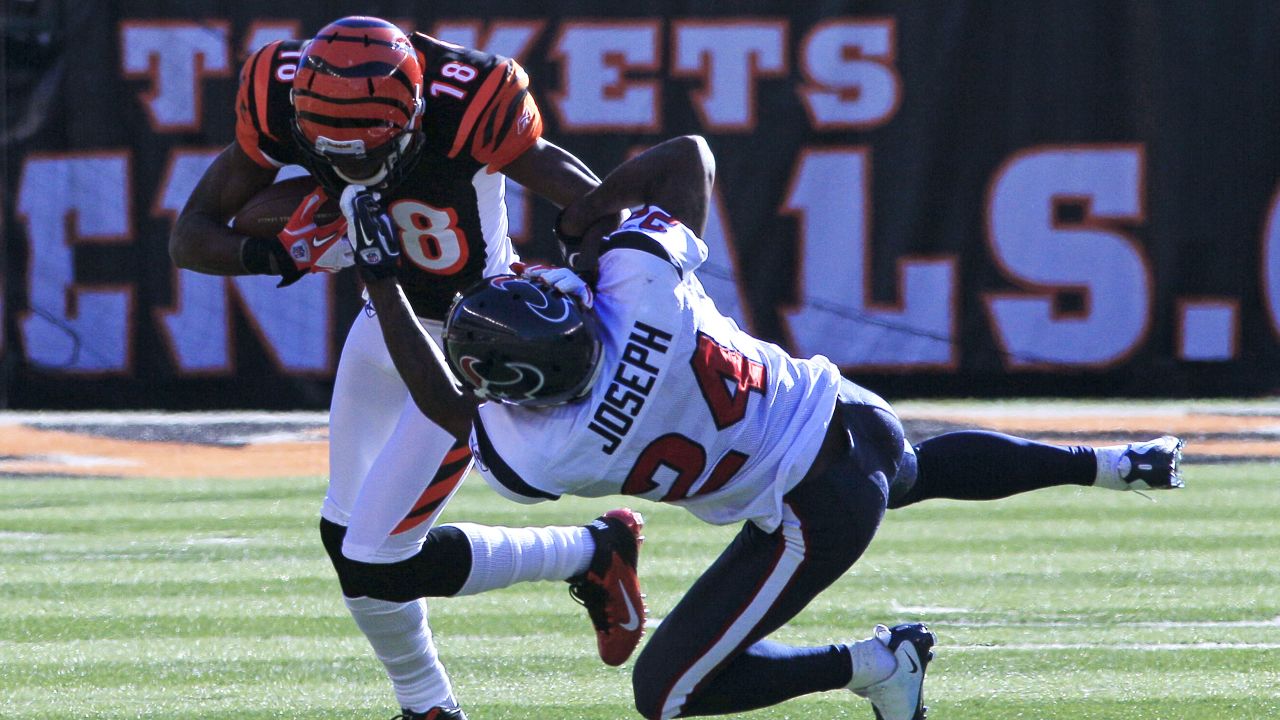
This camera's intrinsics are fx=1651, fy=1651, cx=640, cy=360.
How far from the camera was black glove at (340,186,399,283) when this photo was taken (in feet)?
12.1

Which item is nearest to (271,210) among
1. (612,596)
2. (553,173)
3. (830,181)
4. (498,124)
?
(498,124)

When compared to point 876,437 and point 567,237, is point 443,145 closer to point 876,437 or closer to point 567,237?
point 567,237

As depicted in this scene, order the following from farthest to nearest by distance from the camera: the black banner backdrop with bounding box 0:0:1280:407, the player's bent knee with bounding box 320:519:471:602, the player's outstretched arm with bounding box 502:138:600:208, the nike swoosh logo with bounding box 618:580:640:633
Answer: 1. the black banner backdrop with bounding box 0:0:1280:407
2. the nike swoosh logo with bounding box 618:580:640:633
3. the player's outstretched arm with bounding box 502:138:600:208
4. the player's bent knee with bounding box 320:519:471:602

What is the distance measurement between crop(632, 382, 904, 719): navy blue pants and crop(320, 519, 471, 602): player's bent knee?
73 centimetres

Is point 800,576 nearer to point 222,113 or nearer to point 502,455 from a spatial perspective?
point 502,455

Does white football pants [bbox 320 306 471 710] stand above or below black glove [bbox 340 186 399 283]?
below

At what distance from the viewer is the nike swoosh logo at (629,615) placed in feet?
14.9

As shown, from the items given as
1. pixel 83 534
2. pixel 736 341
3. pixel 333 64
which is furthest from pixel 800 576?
pixel 83 534

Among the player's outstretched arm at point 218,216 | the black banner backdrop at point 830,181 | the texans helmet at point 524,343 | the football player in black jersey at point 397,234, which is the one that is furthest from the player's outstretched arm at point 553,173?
the black banner backdrop at point 830,181

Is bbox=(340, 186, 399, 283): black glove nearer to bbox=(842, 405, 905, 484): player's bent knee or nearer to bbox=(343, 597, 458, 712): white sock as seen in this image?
bbox=(343, 597, 458, 712): white sock

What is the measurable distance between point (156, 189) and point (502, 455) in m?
8.46

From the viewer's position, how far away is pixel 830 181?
36.7 feet

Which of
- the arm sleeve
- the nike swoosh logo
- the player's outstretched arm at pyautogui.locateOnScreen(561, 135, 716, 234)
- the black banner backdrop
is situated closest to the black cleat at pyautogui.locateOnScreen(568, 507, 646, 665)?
the nike swoosh logo

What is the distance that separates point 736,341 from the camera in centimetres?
363
